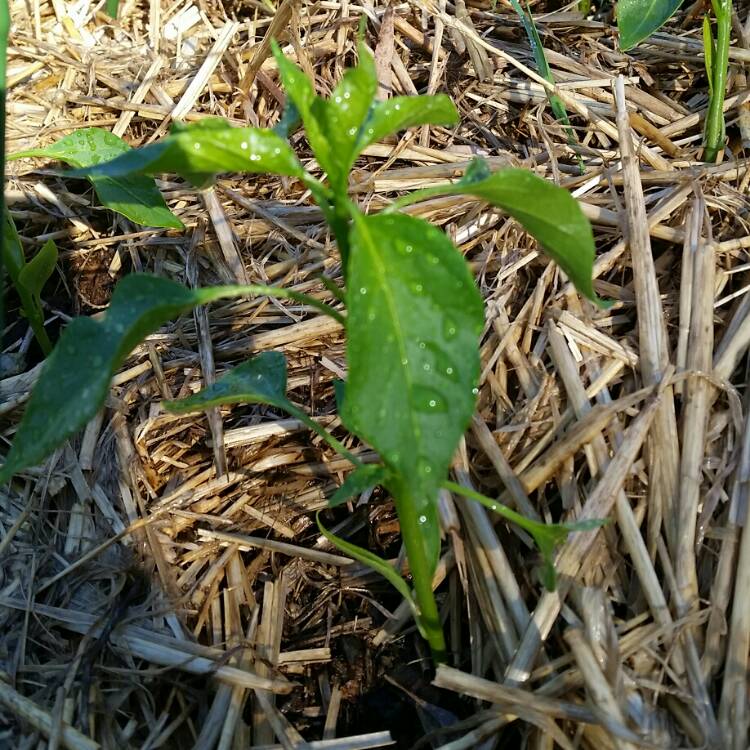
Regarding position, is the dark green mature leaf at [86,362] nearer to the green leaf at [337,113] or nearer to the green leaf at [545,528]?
the green leaf at [337,113]

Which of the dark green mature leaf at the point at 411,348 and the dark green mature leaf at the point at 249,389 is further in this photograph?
the dark green mature leaf at the point at 249,389

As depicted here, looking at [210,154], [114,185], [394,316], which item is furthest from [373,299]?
[114,185]

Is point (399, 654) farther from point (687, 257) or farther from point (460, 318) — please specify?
point (687, 257)

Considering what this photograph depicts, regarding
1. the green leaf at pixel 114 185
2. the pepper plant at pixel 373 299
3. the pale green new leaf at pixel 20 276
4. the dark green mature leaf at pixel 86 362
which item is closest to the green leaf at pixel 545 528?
the pepper plant at pixel 373 299

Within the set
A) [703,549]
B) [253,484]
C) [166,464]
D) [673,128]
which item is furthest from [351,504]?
[673,128]

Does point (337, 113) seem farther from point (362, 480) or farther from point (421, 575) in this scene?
point (421, 575)

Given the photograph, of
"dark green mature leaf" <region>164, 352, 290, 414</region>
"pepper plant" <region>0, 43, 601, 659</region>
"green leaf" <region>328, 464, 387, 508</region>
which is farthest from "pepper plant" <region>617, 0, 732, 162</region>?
"green leaf" <region>328, 464, 387, 508</region>
